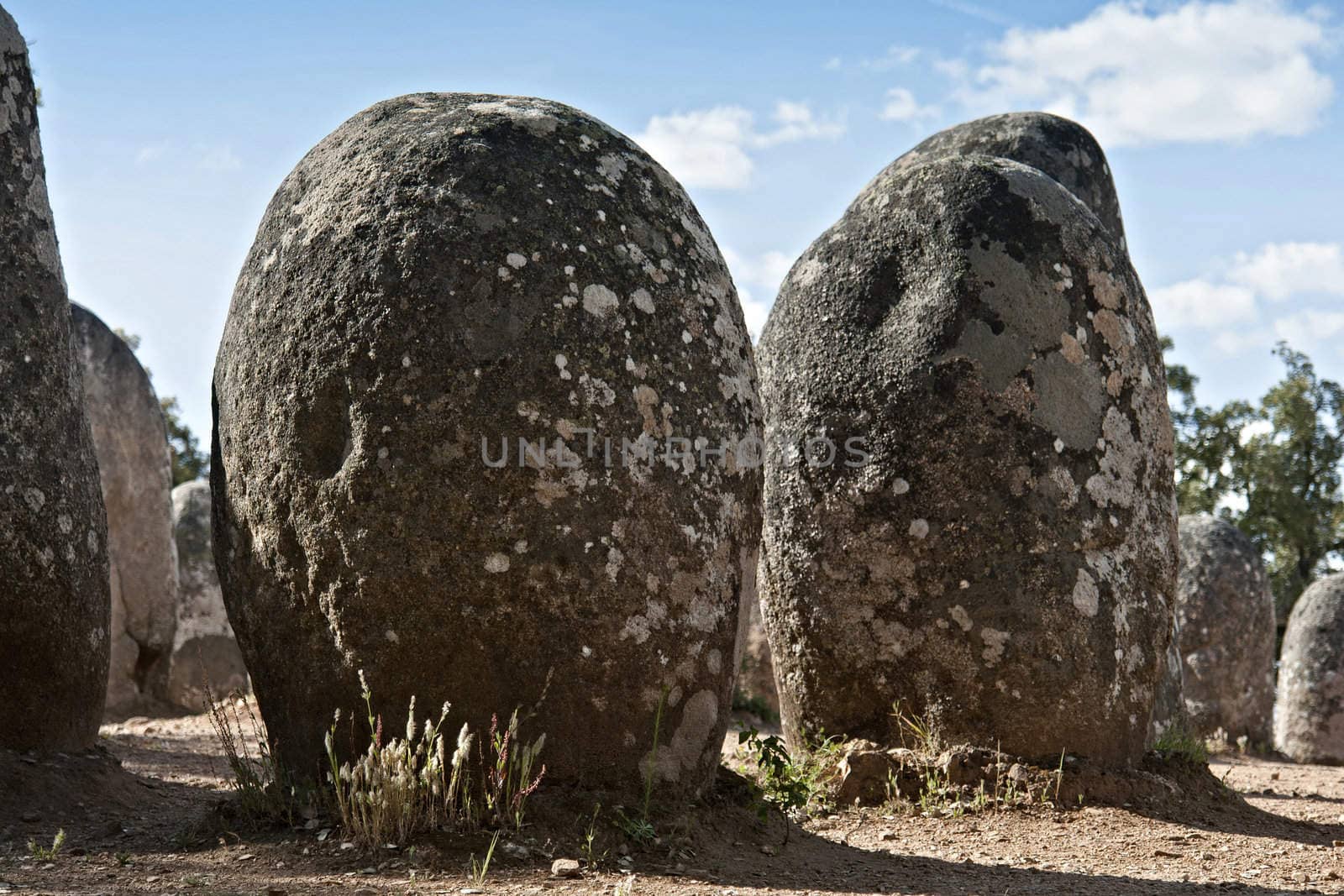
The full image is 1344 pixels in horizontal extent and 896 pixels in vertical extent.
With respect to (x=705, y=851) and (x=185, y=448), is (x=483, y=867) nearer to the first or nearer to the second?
(x=705, y=851)

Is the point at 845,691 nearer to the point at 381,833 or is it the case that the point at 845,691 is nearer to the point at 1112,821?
the point at 1112,821

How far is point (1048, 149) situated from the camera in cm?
812

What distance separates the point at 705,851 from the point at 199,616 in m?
10.6

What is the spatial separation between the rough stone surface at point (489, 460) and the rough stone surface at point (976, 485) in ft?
4.91

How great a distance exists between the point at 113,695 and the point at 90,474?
666 centimetres

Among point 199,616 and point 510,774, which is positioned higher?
point 199,616

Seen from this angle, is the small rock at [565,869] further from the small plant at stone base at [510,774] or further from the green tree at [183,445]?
the green tree at [183,445]

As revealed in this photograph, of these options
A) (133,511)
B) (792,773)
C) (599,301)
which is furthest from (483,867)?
(133,511)

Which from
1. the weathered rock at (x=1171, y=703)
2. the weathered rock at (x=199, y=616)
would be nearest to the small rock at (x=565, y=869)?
the weathered rock at (x=1171, y=703)

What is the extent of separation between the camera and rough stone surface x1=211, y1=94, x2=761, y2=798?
406cm

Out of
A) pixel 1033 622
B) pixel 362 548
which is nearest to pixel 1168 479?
pixel 1033 622

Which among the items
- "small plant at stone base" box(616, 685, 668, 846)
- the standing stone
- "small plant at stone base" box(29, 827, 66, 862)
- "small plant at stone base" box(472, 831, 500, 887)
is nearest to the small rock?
"small plant at stone base" box(472, 831, 500, 887)

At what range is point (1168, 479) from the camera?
246 inches

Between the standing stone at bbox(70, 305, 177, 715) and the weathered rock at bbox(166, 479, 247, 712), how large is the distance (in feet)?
4.60
